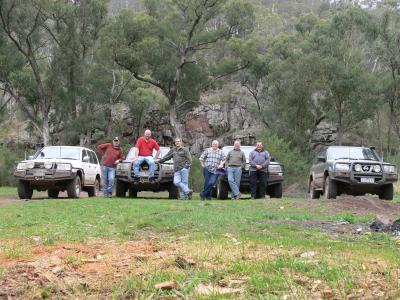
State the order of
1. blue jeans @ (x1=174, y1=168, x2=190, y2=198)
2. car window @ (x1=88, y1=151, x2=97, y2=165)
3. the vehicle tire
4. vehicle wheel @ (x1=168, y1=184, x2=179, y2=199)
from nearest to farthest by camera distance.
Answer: blue jeans @ (x1=174, y1=168, x2=190, y2=198) < vehicle wheel @ (x1=168, y1=184, x2=179, y2=199) < the vehicle tire < car window @ (x1=88, y1=151, x2=97, y2=165)

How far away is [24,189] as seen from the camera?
16.8 m

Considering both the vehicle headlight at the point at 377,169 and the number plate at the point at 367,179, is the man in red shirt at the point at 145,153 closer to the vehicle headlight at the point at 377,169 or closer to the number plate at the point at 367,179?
the number plate at the point at 367,179

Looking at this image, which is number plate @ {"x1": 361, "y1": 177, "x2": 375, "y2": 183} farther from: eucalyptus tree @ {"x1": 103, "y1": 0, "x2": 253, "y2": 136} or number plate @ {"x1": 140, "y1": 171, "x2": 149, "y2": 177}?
eucalyptus tree @ {"x1": 103, "y1": 0, "x2": 253, "y2": 136}

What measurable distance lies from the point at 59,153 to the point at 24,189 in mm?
1650

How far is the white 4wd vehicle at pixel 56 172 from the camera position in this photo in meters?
→ 16.2

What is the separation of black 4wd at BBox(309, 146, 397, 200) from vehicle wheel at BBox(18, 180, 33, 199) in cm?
852

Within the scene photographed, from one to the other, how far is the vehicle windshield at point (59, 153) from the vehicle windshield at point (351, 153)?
7.73 metres

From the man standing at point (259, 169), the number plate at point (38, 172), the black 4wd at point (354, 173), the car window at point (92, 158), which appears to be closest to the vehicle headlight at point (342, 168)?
the black 4wd at point (354, 173)

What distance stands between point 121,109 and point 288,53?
1536 centimetres

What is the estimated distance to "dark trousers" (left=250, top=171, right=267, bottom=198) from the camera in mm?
16703

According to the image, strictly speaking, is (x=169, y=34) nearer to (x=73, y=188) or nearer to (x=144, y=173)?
(x=73, y=188)

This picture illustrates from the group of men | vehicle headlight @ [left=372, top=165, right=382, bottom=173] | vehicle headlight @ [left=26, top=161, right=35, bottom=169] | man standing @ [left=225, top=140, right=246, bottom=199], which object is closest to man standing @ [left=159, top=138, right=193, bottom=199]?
the group of men

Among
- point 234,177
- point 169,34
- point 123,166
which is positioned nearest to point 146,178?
point 123,166

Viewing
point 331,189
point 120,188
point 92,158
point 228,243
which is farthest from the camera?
point 92,158
